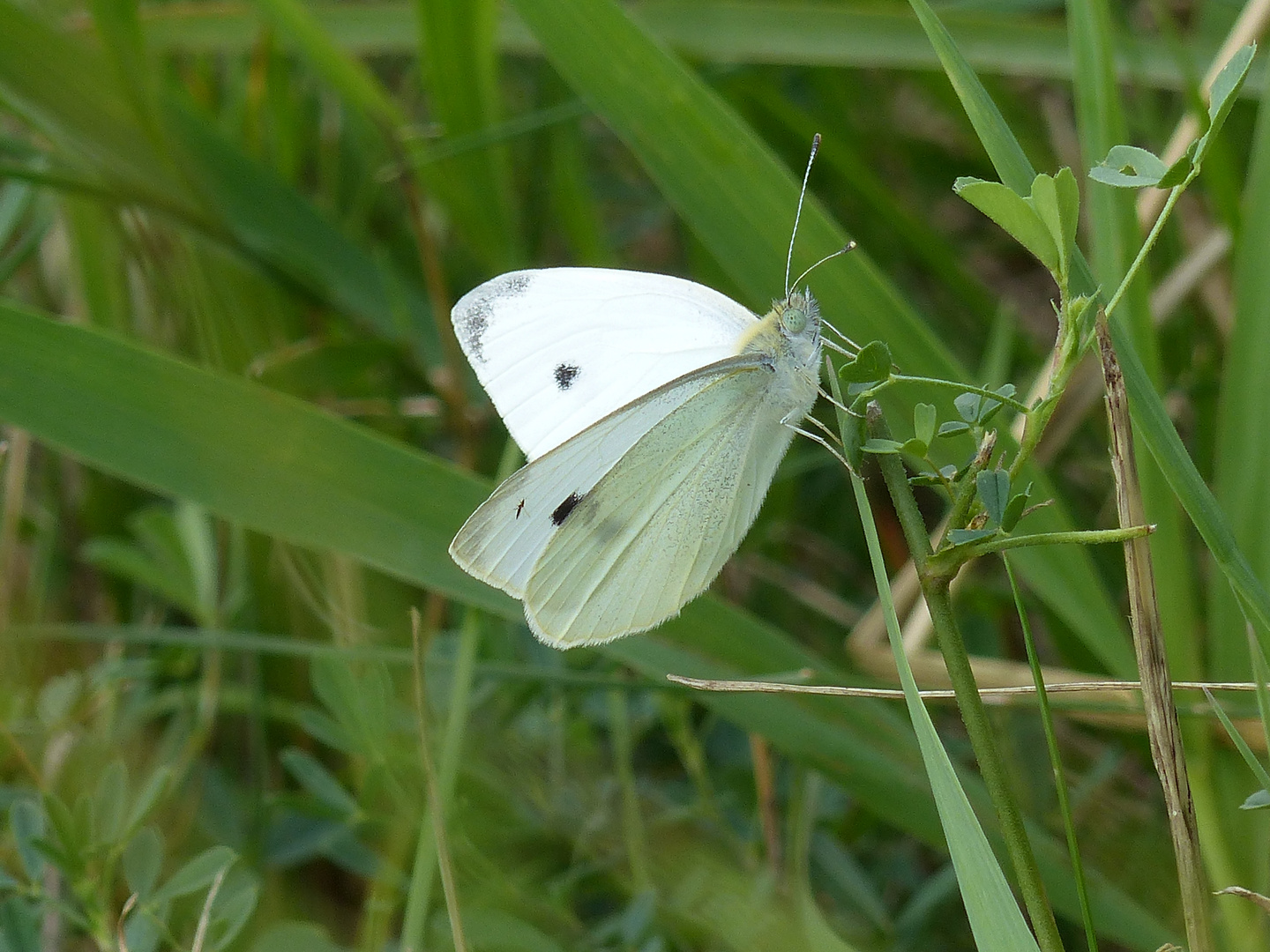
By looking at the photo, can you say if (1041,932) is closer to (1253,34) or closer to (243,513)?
(243,513)

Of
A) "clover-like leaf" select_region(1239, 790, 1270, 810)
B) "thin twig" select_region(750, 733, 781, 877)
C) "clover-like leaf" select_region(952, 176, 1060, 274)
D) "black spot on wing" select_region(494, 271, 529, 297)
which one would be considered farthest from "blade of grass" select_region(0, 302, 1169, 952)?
"clover-like leaf" select_region(952, 176, 1060, 274)

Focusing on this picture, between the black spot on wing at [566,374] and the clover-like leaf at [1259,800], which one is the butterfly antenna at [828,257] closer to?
the black spot on wing at [566,374]

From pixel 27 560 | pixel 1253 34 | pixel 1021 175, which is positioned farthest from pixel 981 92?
pixel 27 560

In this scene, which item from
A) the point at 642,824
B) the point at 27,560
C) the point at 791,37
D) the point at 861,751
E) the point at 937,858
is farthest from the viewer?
the point at 27,560

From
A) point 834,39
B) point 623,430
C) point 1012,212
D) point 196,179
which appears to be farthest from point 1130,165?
point 196,179

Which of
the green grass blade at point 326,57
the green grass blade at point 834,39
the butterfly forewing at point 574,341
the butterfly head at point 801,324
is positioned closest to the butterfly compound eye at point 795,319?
the butterfly head at point 801,324

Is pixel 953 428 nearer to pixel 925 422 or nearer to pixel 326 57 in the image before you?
pixel 925 422

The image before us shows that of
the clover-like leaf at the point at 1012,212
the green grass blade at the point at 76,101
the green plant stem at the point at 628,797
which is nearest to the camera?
the clover-like leaf at the point at 1012,212
